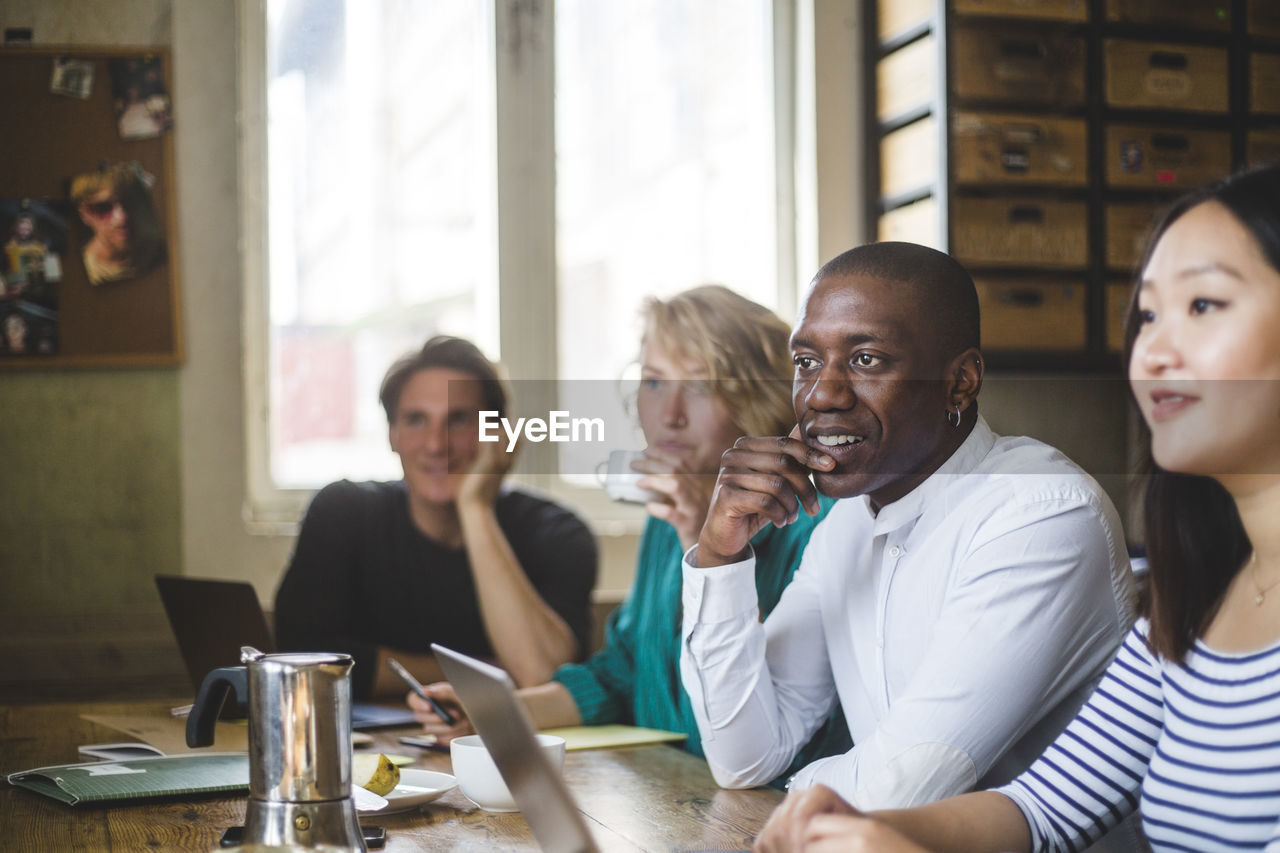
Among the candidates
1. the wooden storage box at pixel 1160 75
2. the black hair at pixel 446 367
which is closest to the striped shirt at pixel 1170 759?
the black hair at pixel 446 367

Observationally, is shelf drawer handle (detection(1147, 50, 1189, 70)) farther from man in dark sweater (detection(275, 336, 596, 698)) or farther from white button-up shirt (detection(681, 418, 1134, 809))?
white button-up shirt (detection(681, 418, 1134, 809))

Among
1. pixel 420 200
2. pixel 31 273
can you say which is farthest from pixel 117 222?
pixel 420 200

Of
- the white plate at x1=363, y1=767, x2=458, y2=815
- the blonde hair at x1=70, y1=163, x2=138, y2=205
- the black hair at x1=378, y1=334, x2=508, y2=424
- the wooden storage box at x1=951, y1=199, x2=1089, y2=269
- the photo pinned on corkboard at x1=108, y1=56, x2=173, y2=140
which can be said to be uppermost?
the photo pinned on corkboard at x1=108, y1=56, x2=173, y2=140

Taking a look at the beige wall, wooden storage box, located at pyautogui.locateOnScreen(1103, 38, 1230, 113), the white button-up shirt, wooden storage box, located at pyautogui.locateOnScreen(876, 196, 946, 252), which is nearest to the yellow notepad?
the white button-up shirt

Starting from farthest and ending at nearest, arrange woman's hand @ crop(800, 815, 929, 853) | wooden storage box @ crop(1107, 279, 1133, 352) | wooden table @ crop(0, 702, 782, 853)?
wooden storage box @ crop(1107, 279, 1133, 352)
wooden table @ crop(0, 702, 782, 853)
woman's hand @ crop(800, 815, 929, 853)

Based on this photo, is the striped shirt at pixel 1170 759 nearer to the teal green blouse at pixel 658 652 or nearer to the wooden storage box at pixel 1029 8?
the teal green blouse at pixel 658 652

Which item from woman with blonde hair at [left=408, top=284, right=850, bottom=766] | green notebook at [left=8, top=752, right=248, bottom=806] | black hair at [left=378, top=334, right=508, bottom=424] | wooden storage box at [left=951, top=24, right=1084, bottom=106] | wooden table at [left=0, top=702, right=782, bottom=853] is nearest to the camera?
wooden table at [left=0, top=702, right=782, bottom=853]

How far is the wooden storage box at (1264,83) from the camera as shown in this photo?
9.31ft

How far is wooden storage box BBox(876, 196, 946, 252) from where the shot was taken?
2.71 m

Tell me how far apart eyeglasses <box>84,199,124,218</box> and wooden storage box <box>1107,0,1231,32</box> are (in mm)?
2139

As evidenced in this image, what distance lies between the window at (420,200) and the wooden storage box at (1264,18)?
1340mm

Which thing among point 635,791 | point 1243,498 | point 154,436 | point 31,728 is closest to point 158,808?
point 635,791

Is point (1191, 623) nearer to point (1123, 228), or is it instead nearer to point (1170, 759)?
point (1170, 759)

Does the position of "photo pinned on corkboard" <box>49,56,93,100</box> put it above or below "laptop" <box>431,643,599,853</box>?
above
